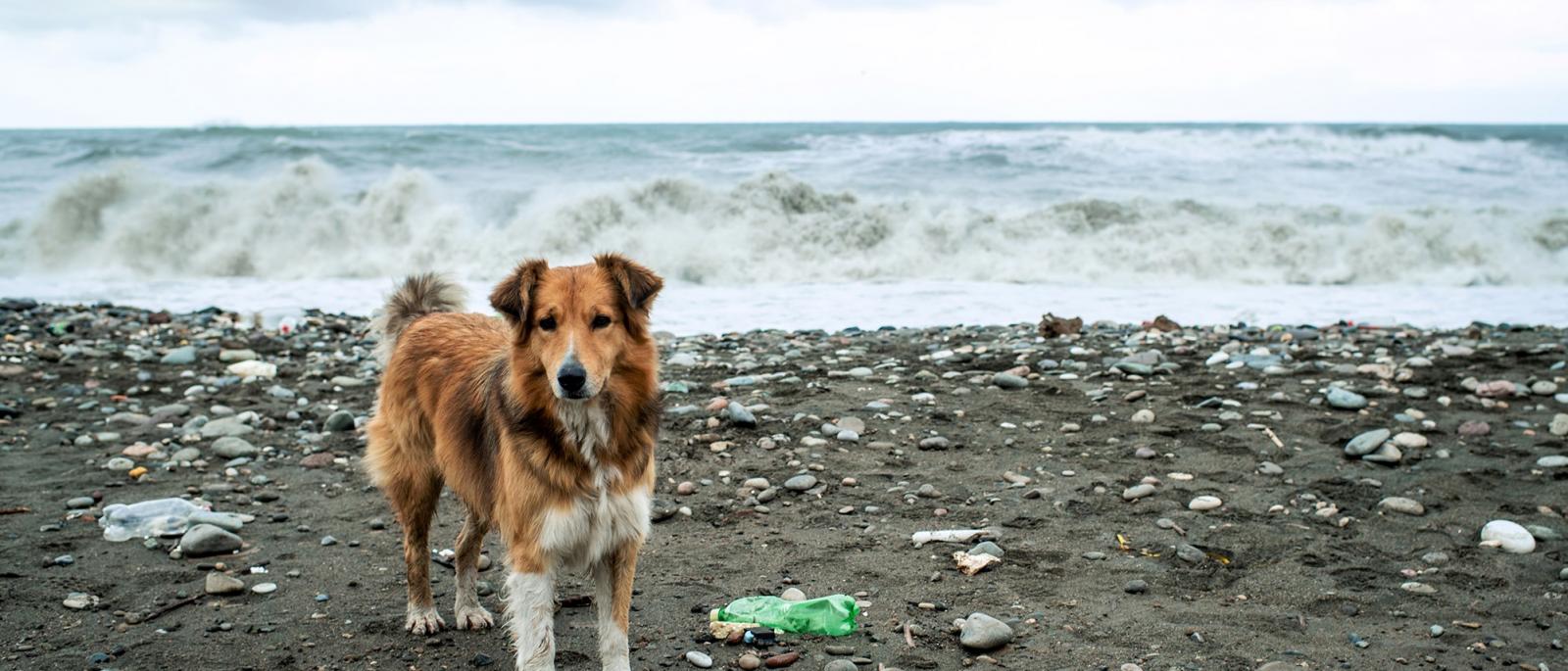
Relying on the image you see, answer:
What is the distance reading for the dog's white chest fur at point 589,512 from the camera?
4.10 metres

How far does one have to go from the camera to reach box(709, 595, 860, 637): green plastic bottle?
190 inches

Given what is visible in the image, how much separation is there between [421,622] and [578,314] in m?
1.89

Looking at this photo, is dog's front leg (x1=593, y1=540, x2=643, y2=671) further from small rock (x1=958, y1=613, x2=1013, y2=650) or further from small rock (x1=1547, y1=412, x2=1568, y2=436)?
small rock (x1=1547, y1=412, x2=1568, y2=436)

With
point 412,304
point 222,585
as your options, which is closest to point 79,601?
point 222,585

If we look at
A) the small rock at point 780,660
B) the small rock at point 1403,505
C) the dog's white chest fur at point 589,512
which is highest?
the dog's white chest fur at point 589,512

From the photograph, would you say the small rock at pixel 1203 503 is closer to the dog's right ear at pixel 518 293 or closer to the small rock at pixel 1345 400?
the small rock at pixel 1345 400

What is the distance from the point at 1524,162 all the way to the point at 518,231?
105 ft

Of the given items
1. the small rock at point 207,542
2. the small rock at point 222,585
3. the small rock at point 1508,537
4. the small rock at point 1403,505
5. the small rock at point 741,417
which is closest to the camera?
the small rock at point 222,585

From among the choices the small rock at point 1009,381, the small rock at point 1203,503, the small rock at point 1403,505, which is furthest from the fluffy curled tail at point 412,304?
the small rock at point 1403,505

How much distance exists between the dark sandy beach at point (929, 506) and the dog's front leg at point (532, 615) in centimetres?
59

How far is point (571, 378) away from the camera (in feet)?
12.8

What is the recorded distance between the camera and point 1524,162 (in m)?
35.7

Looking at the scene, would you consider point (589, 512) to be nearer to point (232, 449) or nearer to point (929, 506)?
point (929, 506)

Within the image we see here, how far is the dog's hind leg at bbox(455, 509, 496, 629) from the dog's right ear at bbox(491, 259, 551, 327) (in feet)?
4.40
